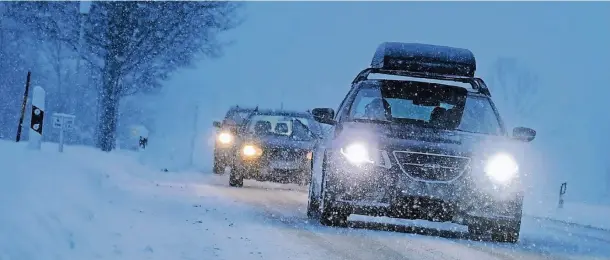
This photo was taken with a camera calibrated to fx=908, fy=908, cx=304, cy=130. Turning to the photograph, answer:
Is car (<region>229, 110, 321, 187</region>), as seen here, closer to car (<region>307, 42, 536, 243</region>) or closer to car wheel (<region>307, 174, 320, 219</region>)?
car wheel (<region>307, 174, 320, 219</region>)

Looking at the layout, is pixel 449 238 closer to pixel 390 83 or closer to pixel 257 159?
pixel 390 83

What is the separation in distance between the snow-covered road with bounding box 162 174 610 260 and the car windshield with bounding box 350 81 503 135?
124 cm

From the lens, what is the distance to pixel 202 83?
7554 inches

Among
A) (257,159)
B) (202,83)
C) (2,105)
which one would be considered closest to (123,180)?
(257,159)

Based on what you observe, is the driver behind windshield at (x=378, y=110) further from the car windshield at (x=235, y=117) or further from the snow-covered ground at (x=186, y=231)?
the car windshield at (x=235, y=117)

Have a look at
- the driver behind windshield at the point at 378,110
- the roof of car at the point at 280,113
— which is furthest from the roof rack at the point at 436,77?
the roof of car at the point at 280,113

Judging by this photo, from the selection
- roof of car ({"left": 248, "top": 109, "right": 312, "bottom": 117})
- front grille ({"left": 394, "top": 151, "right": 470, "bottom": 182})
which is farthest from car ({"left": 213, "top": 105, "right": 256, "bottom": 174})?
front grille ({"left": 394, "top": 151, "right": 470, "bottom": 182})

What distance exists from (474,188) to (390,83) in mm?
1972

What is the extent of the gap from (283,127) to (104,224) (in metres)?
9.78

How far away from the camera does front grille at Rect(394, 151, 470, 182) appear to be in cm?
902

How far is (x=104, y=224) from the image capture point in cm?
828

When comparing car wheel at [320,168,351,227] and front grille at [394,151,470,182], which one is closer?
front grille at [394,151,470,182]

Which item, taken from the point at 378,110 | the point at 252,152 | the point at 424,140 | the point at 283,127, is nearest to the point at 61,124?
the point at 252,152

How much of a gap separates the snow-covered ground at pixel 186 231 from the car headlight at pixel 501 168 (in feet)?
2.26
